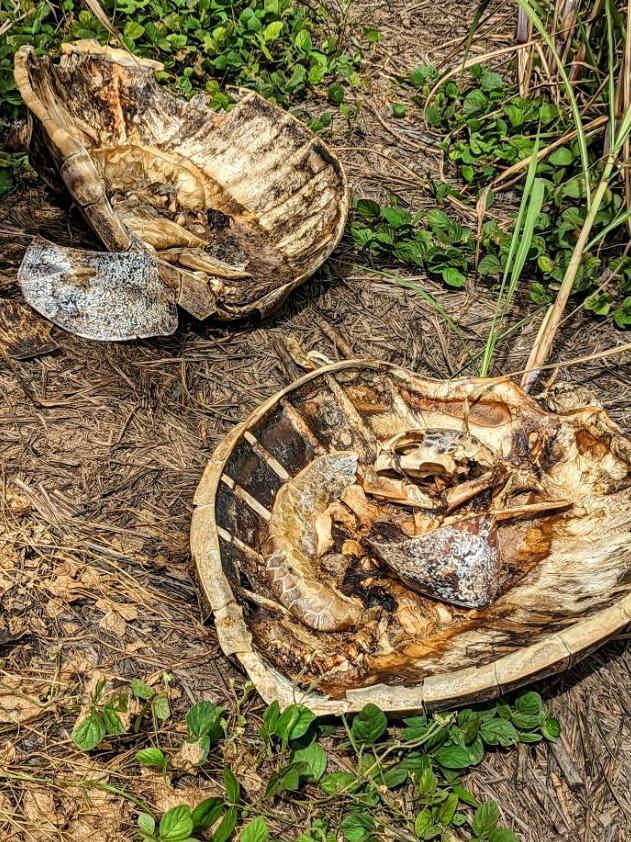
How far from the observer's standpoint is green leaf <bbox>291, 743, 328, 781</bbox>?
2.09 m

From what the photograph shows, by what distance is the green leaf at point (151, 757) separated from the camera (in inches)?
77.7

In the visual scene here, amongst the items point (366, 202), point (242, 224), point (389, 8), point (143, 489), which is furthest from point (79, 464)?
point (389, 8)

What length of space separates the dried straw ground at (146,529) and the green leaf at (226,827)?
166 millimetres

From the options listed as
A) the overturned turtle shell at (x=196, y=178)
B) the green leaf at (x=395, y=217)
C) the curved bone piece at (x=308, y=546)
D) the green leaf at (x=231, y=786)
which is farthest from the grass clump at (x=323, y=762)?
the green leaf at (x=395, y=217)

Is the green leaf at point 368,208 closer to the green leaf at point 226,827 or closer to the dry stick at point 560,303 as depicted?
the dry stick at point 560,303

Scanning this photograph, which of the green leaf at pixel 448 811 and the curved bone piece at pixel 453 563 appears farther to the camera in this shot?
the curved bone piece at pixel 453 563

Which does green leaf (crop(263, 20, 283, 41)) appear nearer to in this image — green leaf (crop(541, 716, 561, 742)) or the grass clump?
the grass clump

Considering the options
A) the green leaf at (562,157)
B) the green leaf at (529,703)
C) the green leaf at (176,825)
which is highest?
the green leaf at (176,825)

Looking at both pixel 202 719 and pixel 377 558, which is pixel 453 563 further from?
pixel 202 719

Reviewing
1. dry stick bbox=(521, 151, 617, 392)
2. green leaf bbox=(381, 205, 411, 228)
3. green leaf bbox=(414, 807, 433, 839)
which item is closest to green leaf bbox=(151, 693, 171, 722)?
green leaf bbox=(414, 807, 433, 839)

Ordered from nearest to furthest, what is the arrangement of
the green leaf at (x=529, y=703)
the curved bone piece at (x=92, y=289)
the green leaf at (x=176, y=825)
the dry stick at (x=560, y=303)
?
the green leaf at (x=176, y=825) < the green leaf at (x=529, y=703) < the dry stick at (x=560, y=303) < the curved bone piece at (x=92, y=289)

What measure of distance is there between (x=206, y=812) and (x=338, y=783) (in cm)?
35

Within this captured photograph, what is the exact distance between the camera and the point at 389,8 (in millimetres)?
4840

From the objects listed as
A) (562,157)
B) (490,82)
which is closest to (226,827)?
(562,157)
